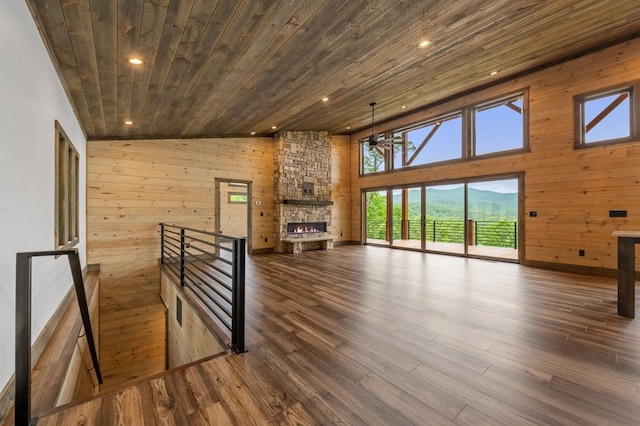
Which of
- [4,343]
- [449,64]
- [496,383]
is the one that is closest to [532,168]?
[449,64]

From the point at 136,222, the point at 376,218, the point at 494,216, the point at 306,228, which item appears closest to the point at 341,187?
the point at 376,218

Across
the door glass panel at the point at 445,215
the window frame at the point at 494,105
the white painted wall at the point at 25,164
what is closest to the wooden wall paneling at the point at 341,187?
the door glass panel at the point at 445,215

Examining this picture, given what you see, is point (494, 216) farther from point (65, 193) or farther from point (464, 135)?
point (65, 193)

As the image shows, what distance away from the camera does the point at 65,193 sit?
11.9 feet

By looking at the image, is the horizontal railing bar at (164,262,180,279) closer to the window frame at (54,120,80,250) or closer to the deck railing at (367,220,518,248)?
the window frame at (54,120,80,250)

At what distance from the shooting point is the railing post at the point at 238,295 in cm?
222

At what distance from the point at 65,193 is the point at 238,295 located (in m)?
3.13

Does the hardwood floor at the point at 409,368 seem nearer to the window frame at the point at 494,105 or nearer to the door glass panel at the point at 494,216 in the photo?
the door glass panel at the point at 494,216

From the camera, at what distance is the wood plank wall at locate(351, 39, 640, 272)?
4598mm

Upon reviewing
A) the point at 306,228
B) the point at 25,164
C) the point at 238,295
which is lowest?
the point at 238,295

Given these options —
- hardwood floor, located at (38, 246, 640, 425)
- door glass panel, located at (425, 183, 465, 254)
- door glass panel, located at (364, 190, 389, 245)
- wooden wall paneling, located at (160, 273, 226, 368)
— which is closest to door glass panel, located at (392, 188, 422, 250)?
door glass panel, located at (364, 190, 389, 245)

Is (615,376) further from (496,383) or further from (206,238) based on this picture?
(206,238)

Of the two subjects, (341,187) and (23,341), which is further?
(341,187)

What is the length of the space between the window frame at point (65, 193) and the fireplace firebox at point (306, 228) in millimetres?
4742
